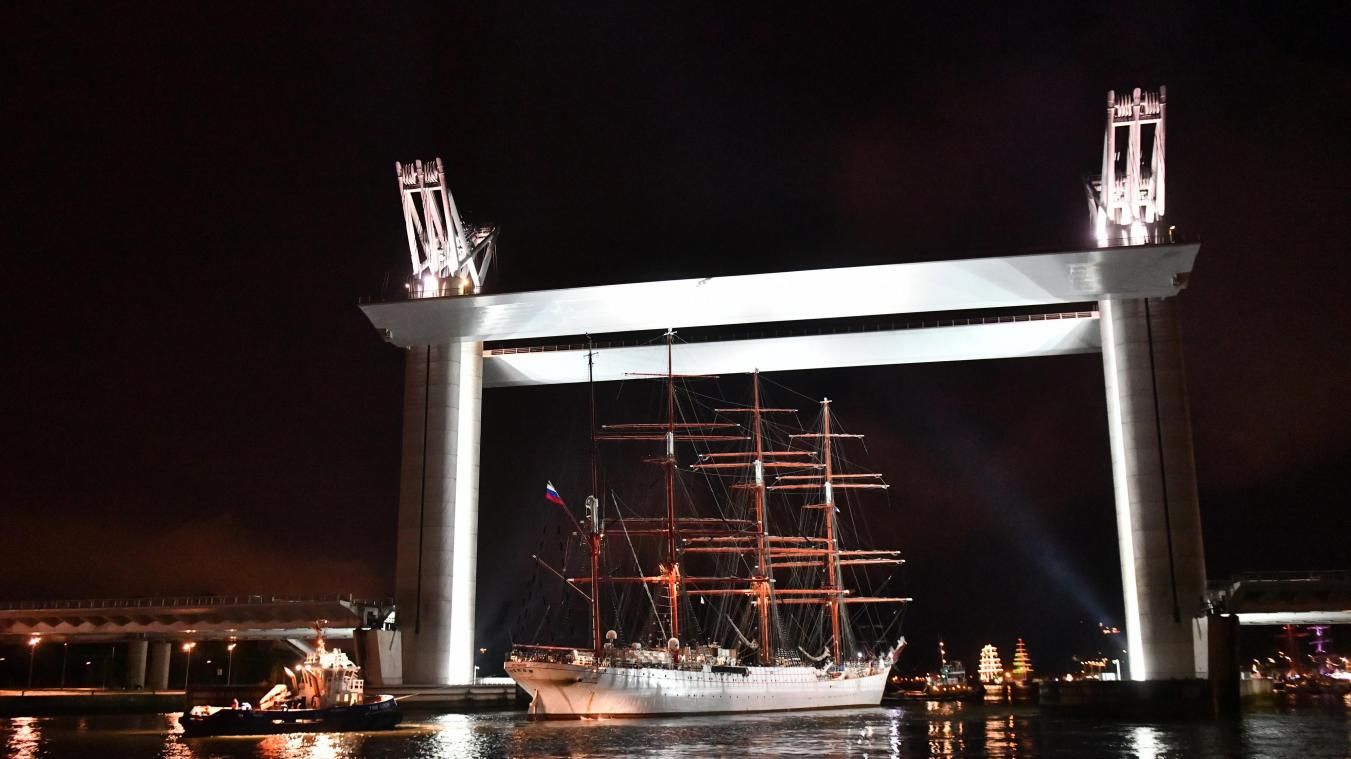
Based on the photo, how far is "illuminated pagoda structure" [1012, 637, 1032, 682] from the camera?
126619 millimetres

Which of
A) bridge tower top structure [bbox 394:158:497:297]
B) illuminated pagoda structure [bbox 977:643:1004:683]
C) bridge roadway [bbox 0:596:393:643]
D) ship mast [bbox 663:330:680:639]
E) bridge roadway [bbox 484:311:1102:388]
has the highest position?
bridge tower top structure [bbox 394:158:497:297]

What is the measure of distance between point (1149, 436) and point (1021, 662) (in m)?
95.1

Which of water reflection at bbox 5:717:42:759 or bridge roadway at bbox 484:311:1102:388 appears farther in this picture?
bridge roadway at bbox 484:311:1102:388

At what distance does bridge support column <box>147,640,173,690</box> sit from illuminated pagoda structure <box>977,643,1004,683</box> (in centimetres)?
8648

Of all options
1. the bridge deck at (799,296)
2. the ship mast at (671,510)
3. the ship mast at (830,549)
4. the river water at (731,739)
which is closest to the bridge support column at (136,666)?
the river water at (731,739)

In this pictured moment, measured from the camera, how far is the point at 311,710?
43.6 metres

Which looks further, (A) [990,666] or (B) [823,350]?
(A) [990,666]

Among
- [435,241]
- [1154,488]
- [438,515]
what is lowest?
[438,515]

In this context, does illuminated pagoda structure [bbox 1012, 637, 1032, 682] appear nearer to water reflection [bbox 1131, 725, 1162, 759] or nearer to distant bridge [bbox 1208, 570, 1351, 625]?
distant bridge [bbox 1208, 570, 1351, 625]

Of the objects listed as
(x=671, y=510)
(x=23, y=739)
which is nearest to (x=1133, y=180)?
(x=671, y=510)

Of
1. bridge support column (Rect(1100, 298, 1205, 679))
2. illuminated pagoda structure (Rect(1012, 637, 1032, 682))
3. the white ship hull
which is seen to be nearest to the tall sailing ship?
the white ship hull

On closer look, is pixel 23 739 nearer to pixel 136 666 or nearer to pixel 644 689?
pixel 644 689

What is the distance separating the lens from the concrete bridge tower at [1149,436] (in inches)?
1945

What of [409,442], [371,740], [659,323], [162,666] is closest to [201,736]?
[371,740]
